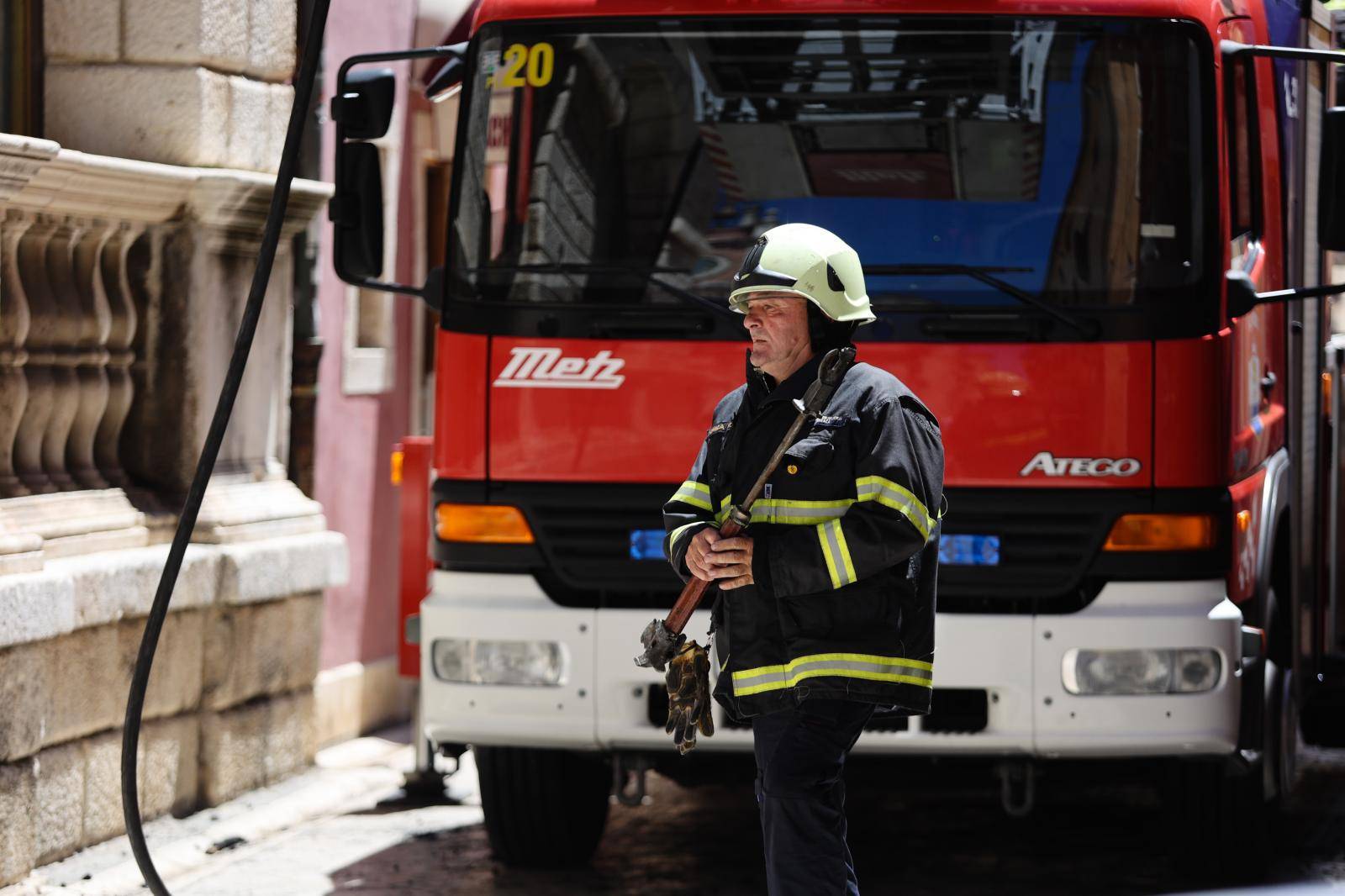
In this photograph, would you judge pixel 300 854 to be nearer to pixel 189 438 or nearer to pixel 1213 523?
pixel 189 438

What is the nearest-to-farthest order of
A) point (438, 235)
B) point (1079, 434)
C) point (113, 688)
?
point (1079, 434) → point (113, 688) → point (438, 235)

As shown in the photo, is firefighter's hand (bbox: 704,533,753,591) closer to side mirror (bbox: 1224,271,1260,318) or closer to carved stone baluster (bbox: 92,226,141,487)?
side mirror (bbox: 1224,271,1260,318)

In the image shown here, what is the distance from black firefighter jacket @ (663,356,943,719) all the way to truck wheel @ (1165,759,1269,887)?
2362mm

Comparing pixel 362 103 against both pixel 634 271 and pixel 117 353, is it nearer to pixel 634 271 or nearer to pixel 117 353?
pixel 634 271

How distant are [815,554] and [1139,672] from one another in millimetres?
1998

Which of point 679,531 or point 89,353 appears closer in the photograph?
point 679,531

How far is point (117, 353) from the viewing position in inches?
335

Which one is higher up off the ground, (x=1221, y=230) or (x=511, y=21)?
(x=511, y=21)

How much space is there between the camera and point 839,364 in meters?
5.14

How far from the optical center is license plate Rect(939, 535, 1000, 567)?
6770 millimetres

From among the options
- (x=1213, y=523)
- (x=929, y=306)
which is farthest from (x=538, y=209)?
(x=1213, y=523)

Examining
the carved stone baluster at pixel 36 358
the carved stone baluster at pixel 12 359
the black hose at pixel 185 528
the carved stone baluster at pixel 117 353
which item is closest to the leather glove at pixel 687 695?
the black hose at pixel 185 528

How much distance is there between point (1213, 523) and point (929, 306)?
0.99 meters

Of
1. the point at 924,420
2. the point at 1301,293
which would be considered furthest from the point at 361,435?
the point at 924,420
